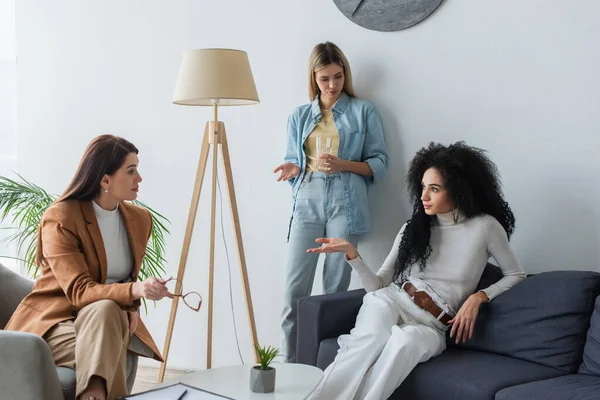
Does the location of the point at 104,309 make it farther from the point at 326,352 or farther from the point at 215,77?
the point at 215,77

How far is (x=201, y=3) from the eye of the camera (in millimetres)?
4168

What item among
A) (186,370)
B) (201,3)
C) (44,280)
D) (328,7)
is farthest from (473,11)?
(186,370)

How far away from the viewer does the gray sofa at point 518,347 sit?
2430mm

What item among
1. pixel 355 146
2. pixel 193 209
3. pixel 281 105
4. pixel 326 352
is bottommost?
pixel 326 352

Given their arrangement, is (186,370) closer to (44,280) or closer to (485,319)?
(44,280)

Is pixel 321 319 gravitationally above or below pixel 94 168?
below

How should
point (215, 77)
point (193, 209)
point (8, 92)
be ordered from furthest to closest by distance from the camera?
point (8, 92) → point (193, 209) → point (215, 77)

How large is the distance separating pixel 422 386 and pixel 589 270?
0.93 meters

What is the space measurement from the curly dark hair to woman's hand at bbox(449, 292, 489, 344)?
27cm

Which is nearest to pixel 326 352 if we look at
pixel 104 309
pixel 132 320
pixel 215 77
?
pixel 132 320

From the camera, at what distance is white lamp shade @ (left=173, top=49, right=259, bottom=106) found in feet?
11.2

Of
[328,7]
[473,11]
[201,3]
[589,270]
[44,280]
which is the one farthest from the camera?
[201,3]

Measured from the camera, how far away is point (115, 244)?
9.33 feet

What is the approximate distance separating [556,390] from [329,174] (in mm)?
1473
